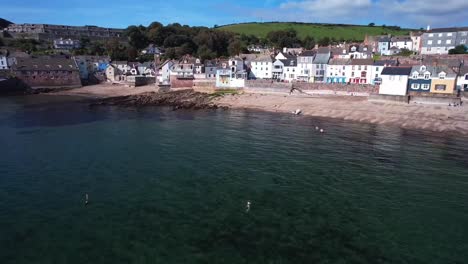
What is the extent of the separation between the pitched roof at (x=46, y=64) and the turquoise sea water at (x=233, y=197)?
6121 centimetres

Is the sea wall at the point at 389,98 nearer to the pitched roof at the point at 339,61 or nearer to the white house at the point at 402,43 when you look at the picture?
the pitched roof at the point at 339,61

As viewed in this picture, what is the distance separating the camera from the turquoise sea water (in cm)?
1488

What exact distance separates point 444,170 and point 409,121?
66.6 ft

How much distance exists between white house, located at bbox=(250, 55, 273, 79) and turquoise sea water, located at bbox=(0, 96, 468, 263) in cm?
4859

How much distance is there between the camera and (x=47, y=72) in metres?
89.6

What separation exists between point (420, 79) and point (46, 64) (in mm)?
94502

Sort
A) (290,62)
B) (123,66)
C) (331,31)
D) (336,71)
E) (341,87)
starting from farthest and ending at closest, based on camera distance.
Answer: (331,31)
(123,66)
(290,62)
(336,71)
(341,87)

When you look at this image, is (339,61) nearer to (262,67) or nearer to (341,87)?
(341,87)

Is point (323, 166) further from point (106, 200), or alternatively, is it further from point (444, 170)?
point (106, 200)

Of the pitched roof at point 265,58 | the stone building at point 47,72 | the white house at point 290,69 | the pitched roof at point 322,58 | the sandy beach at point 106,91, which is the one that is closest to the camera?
the pitched roof at point 322,58

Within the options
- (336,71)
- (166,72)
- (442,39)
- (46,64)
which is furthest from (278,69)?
(46,64)

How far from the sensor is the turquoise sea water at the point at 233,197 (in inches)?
586

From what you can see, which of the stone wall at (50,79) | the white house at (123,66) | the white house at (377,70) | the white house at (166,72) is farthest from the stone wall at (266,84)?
the stone wall at (50,79)

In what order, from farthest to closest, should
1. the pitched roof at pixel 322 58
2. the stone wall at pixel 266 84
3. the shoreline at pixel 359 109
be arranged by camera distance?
the pitched roof at pixel 322 58
the stone wall at pixel 266 84
the shoreline at pixel 359 109
